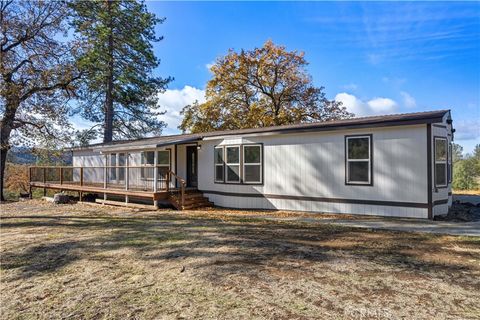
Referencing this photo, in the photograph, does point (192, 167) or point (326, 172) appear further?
point (192, 167)

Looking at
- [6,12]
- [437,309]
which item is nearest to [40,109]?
[6,12]

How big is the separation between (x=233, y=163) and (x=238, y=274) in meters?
8.48

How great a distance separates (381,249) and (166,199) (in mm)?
8797

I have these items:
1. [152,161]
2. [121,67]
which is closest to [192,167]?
[152,161]

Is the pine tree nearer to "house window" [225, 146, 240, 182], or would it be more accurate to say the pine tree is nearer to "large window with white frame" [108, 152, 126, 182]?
"large window with white frame" [108, 152, 126, 182]

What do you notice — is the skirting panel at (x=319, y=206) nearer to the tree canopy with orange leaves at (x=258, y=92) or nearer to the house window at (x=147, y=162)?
the house window at (x=147, y=162)

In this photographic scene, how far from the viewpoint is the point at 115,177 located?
16.9 meters

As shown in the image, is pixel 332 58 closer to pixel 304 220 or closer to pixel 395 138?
pixel 395 138

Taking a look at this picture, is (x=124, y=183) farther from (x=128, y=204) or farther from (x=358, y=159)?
(x=358, y=159)

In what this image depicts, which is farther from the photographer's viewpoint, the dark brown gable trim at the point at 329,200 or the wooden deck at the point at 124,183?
the wooden deck at the point at 124,183

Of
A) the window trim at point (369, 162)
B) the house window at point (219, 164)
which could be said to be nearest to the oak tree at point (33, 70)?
the house window at point (219, 164)

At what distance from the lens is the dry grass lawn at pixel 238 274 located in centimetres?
368

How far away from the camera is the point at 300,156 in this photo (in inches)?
450

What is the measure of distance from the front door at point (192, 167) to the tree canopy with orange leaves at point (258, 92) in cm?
1183
